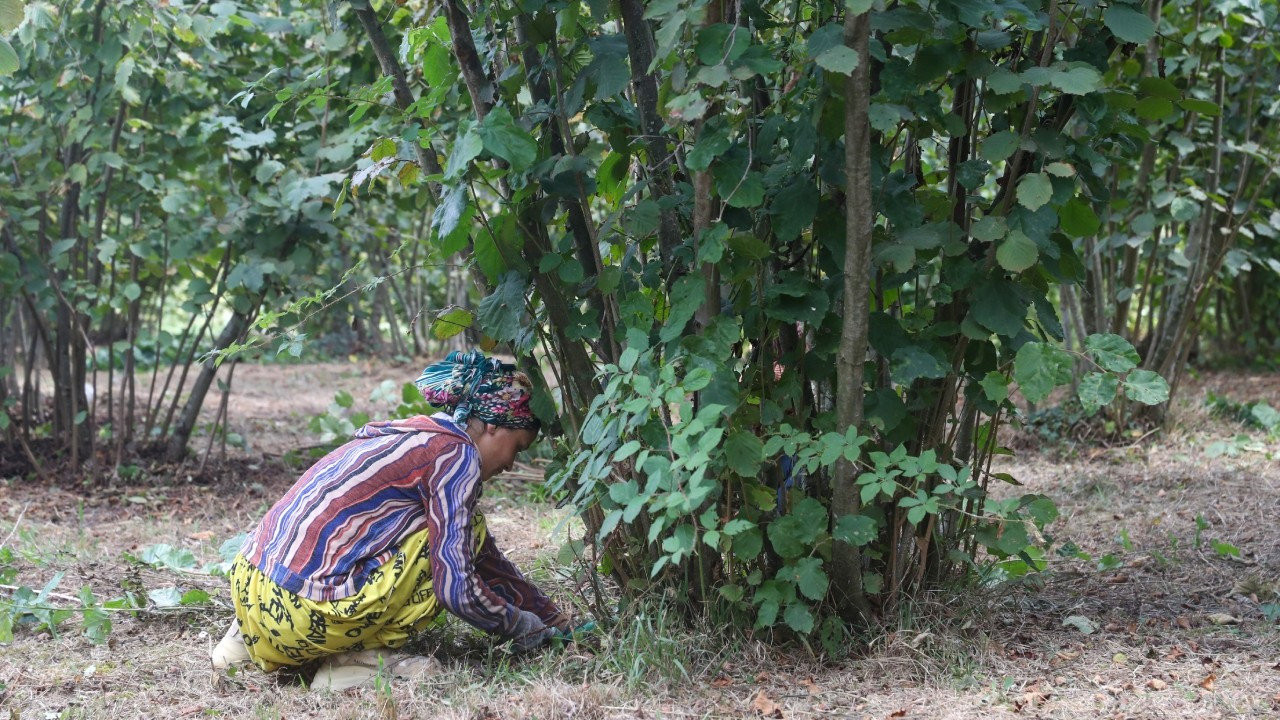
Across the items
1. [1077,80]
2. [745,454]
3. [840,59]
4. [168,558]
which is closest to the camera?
[840,59]

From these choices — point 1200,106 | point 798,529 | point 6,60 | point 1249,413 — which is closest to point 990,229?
point 1200,106

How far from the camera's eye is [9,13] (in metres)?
2.27

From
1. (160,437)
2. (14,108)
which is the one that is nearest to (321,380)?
(160,437)

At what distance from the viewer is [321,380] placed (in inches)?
424

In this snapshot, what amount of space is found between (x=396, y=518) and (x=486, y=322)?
1.72ft

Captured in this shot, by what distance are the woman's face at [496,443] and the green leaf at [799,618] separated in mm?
768

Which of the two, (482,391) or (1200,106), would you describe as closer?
(1200,106)

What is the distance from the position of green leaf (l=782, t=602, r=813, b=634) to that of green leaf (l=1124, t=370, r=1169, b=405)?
0.82m

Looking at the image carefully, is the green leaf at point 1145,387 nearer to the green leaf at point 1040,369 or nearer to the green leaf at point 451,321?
the green leaf at point 1040,369

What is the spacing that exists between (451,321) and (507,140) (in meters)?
0.69

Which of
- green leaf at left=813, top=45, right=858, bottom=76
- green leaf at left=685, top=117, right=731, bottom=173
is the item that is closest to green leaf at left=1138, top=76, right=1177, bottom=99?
green leaf at left=813, top=45, right=858, bottom=76

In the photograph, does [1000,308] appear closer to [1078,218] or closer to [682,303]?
[1078,218]

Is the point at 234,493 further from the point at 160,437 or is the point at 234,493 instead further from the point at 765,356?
the point at 765,356

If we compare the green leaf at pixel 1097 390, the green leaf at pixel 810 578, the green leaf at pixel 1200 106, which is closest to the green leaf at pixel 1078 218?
the green leaf at pixel 1200 106
